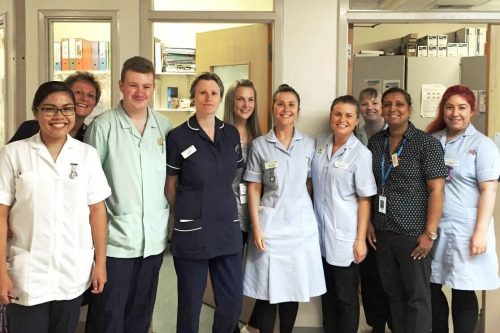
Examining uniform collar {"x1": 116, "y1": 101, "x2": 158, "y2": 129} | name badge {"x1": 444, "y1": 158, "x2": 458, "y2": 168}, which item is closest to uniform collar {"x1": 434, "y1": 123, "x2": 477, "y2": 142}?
name badge {"x1": 444, "y1": 158, "x2": 458, "y2": 168}

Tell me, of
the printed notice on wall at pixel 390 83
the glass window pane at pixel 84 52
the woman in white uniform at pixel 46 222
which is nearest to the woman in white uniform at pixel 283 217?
the woman in white uniform at pixel 46 222

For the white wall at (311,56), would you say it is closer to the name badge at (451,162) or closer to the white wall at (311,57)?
the white wall at (311,57)

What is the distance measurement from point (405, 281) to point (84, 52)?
256 cm

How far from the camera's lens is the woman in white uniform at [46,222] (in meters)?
1.70

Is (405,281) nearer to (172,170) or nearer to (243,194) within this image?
(243,194)

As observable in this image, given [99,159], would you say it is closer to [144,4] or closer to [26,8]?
[144,4]

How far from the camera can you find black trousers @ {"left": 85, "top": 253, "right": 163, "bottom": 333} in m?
2.02

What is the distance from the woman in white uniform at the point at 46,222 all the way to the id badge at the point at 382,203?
1413 mm

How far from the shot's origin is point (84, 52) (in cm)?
324

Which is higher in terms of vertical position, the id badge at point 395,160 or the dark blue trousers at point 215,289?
the id badge at point 395,160

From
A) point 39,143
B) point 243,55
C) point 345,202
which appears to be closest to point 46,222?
point 39,143

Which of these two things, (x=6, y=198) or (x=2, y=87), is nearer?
(x=6, y=198)

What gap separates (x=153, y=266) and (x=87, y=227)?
424 mm

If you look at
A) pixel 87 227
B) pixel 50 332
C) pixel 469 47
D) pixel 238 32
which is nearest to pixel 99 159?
pixel 87 227
